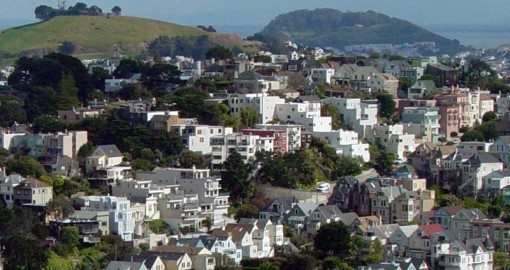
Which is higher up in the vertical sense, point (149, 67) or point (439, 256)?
point (149, 67)

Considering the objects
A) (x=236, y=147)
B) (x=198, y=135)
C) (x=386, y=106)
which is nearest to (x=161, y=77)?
(x=386, y=106)

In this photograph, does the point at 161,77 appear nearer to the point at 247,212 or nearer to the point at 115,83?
the point at 115,83

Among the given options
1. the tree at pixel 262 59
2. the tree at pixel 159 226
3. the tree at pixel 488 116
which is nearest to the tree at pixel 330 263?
the tree at pixel 159 226

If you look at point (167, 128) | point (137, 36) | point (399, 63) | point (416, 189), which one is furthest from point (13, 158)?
point (137, 36)

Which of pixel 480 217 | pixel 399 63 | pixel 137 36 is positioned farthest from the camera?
pixel 137 36

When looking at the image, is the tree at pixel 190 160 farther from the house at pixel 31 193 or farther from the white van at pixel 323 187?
the house at pixel 31 193

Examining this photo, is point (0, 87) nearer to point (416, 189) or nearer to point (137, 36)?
point (416, 189)

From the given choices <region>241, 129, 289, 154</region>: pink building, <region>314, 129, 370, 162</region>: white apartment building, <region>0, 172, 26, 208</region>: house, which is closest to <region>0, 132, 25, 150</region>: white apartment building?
<region>0, 172, 26, 208</region>: house
